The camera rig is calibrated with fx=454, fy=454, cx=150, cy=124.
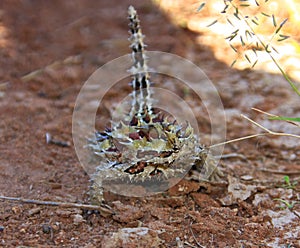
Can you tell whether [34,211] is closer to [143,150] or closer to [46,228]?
[46,228]

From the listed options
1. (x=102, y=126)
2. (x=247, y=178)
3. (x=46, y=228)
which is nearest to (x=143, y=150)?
(x=46, y=228)

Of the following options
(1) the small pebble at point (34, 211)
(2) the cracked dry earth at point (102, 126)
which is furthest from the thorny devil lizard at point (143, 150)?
(1) the small pebble at point (34, 211)

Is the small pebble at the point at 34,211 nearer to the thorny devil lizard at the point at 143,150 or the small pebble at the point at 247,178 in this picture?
the thorny devil lizard at the point at 143,150

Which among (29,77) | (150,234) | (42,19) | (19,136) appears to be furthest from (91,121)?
(42,19)

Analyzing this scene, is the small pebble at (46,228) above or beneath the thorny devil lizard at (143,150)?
beneath

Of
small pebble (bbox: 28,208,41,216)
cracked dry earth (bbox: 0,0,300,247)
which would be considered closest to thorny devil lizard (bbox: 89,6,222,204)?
cracked dry earth (bbox: 0,0,300,247)
